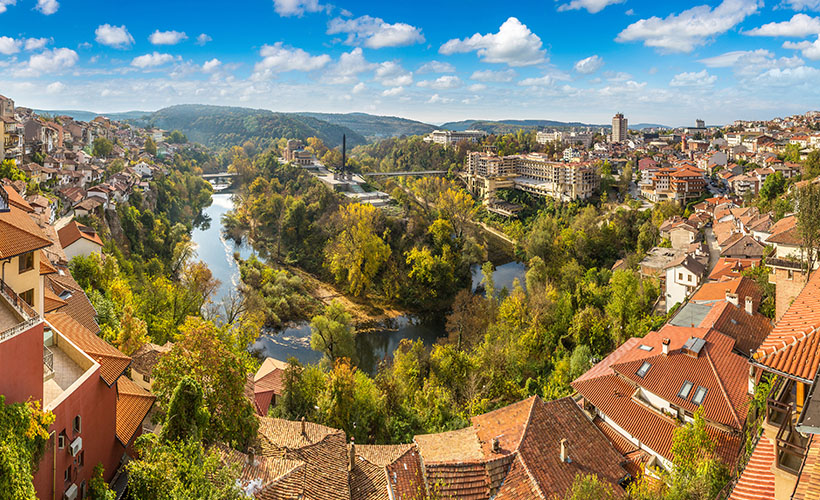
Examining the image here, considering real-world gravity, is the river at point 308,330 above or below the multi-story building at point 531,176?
below

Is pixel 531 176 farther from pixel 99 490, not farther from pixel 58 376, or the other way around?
pixel 99 490

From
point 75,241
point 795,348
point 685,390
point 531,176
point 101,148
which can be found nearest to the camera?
point 795,348

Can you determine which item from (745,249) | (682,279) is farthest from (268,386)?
(745,249)

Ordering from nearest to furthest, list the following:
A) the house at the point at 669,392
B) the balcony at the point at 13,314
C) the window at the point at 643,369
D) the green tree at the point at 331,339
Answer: the balcony at the point at 13,314 < the house at the point at 669,392 < the window at the point at 643,369 < the green tree at the point at 331,339

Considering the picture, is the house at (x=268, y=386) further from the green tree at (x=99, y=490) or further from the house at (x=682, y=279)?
the house at (x=682, y=279)

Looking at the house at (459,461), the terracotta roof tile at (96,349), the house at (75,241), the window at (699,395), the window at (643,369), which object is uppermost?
the house at (75,241)

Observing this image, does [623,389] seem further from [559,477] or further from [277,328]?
[277,328]

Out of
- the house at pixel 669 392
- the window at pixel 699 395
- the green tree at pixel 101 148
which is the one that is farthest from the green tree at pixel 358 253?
the green tree at pixel 101 148
